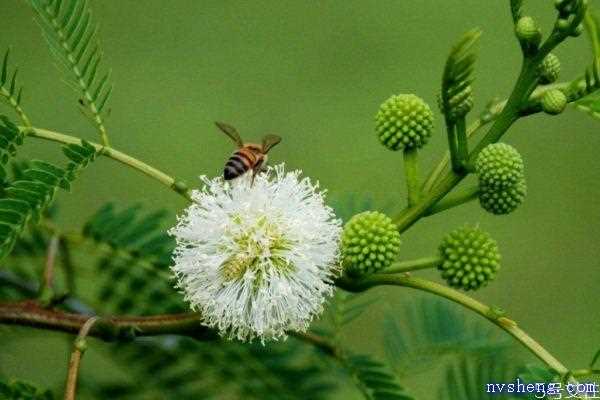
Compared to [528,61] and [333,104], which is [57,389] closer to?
[528,61]

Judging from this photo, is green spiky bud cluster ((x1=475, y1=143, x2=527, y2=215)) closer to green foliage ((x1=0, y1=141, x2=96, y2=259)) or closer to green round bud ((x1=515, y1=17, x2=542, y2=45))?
green round bud ((x1=515, y1=17, x2=542, y2=45))

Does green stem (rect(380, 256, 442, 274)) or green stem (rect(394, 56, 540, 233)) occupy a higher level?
green stem (rect(394, 56, 540, 233))

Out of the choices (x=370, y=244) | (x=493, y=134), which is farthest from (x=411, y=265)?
(x=493, y=134)

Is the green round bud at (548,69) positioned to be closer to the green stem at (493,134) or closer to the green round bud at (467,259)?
the green stem at (493,134)

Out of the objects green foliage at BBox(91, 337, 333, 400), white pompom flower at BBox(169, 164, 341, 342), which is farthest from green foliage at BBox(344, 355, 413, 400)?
white pompom flower at BBox(169, 164, 341, 342)

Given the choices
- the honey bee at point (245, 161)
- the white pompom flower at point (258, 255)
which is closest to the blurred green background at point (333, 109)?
the honey bee at point (245, 161)

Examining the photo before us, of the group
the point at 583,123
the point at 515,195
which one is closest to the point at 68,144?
the point at 515,195
